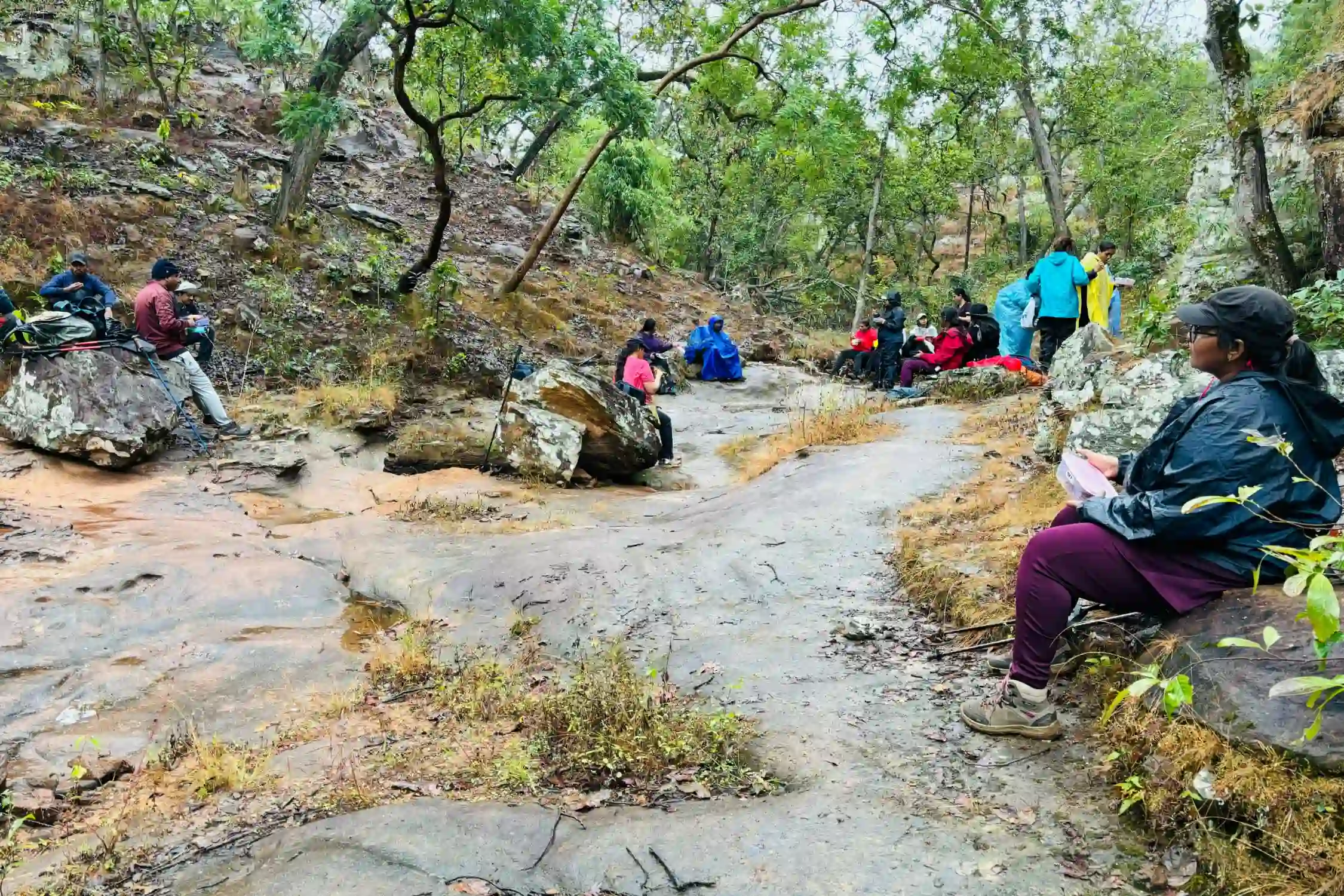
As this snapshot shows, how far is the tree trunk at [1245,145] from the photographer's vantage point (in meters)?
7.14

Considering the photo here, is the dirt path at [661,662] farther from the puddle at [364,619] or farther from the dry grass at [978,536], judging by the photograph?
the dry grass at [978,536]

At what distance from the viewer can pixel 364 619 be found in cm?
580

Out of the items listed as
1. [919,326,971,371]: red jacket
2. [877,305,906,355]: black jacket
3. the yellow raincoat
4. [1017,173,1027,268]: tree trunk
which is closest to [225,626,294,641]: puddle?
the yellow raincoat

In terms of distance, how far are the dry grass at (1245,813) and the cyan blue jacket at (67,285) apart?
10.4 meters

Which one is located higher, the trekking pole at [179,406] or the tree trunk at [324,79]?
the tree trunk at [324,79]

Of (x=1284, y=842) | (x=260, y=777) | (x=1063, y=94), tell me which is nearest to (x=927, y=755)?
(x=1284, y=842)

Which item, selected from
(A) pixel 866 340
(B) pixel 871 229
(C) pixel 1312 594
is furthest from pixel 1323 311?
(B) pixel 871 229

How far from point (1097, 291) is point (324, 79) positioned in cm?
1134

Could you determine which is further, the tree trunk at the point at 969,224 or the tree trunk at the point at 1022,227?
the tree trunk at the point at 969,224

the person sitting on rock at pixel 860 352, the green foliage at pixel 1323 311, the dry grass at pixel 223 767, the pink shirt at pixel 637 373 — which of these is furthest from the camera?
the person sitting on rock at pixel 860 352

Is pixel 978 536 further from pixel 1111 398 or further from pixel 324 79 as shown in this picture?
pixel 324 79

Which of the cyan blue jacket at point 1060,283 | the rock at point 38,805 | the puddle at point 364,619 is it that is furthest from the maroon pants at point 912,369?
the rock at point 38,805

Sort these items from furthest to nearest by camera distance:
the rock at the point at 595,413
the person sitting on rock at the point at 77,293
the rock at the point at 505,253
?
the rock at the point at 505,253 → the rock at the point at 595,413 → the person sitting on rock at the point at 77,293

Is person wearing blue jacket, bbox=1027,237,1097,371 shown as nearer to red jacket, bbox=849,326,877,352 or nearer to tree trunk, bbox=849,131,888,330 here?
red jacket, bbox=849,326,877,352
